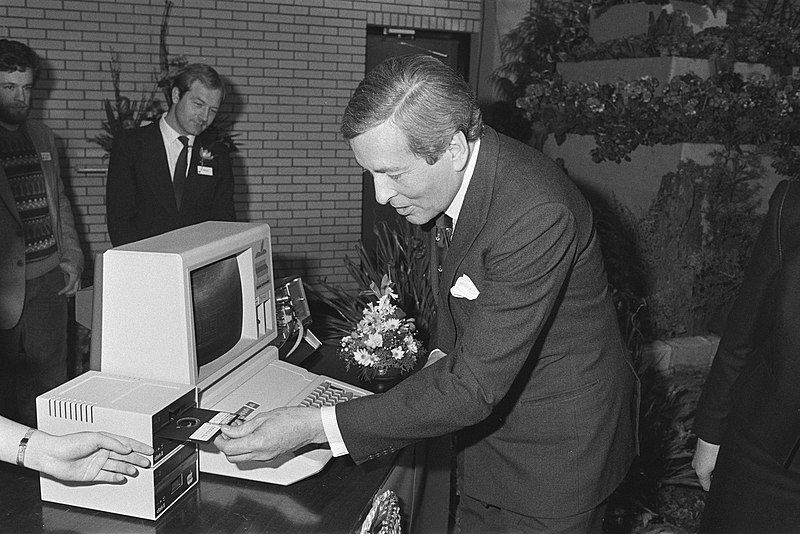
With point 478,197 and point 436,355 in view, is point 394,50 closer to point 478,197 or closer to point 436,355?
point 436,355

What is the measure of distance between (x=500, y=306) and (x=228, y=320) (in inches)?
28.2

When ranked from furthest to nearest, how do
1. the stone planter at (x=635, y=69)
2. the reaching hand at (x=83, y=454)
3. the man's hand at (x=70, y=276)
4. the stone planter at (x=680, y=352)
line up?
the stone planter at (x=635, y=69)
the stone planter at (x=680, y=352)
the man's hand at (x=70, y=276)
the reaching hand at (x=83, y=454)

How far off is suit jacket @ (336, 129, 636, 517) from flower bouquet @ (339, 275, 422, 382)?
35 centimetres

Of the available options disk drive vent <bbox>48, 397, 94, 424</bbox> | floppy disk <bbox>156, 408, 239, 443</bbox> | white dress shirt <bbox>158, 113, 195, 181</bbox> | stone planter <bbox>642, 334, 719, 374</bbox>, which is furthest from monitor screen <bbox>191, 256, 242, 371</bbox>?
stone planter <bbox>642, 334, 719, 374</bbox>

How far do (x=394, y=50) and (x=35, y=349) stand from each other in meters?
4.31

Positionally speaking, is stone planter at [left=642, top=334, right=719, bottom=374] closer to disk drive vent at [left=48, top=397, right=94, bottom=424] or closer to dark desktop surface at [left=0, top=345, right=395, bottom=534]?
dark desktop surface at [left=0, top=345, right=395, bottom=534]

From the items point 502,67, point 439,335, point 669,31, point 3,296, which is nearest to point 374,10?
point 502,67

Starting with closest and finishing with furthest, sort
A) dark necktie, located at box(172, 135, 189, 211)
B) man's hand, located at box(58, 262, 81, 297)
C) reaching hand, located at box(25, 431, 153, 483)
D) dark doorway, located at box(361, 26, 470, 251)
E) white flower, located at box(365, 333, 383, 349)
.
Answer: reaching hand, located at box(25, 431, 153, 483) → white flower, located at box(365, 333, 383, 349) → man's hand, located at box(58, 262, 81, 297) → dark necktie, located at box(172, 135, 189, 211) → dark doorway, located at box(361, 26, 470, 251)

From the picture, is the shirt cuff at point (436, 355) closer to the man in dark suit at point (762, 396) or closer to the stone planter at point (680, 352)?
the man in dark suit at point (762, 396)

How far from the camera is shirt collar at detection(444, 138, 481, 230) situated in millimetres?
1601

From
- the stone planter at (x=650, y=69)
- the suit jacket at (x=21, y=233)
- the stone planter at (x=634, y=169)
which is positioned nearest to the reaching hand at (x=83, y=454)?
the suit jacket at (x=21, y=233)

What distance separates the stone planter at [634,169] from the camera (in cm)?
518

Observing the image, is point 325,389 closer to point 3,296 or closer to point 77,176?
point 3,296

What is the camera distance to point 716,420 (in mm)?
1845
